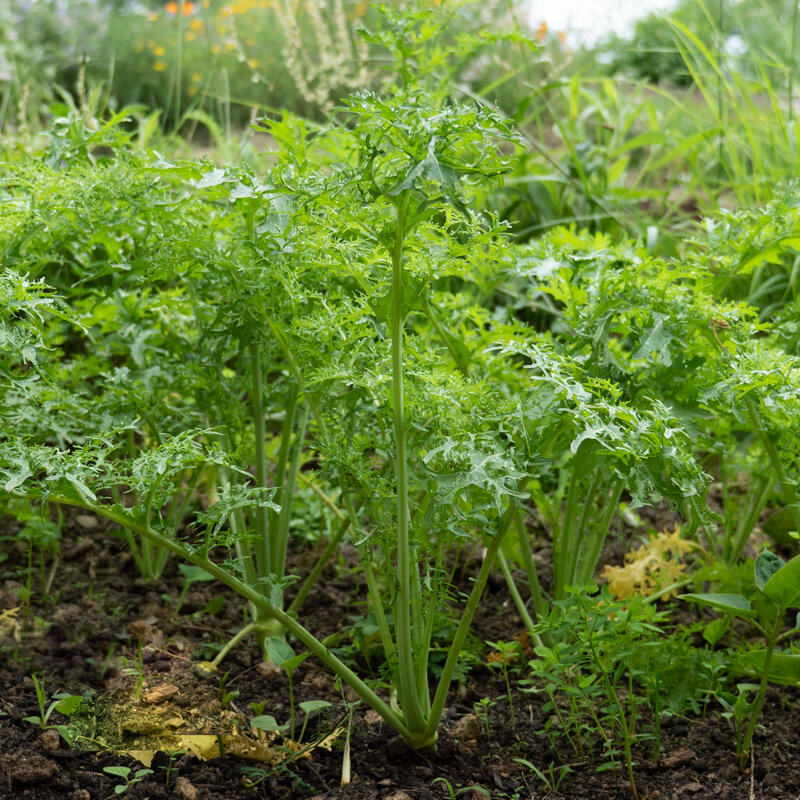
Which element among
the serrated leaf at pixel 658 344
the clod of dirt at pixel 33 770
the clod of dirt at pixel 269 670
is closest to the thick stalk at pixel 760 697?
the serrated leaf at pixel 658 344

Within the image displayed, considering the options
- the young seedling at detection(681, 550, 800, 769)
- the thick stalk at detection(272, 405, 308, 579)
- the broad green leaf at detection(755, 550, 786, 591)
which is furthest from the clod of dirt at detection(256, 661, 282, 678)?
the broad green leaf at detection(755, 550, 786, 591)

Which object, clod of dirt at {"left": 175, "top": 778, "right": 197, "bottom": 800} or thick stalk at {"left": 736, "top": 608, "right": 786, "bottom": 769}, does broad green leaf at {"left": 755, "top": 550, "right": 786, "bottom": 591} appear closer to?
thick stalk at {"left": 736, "top": 608, "right": 786, "bottom": 769}

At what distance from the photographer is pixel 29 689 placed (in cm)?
194

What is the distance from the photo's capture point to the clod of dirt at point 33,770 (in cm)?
Result: 157

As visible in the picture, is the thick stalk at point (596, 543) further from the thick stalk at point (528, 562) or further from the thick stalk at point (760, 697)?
the thick stalk at point (760, 697)

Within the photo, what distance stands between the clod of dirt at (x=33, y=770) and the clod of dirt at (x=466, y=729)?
0.82 metres

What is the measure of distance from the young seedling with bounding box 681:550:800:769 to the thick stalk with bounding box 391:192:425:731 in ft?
1.69

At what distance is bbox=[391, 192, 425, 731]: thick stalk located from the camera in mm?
1562

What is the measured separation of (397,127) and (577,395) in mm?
550

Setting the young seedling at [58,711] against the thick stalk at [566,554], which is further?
the thick stalk at [566,554]

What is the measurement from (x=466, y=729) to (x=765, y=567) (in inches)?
28.7

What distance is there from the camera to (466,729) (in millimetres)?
1888

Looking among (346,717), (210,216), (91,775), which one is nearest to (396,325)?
(210,216)

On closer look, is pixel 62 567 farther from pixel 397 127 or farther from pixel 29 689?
pixel 397 127
